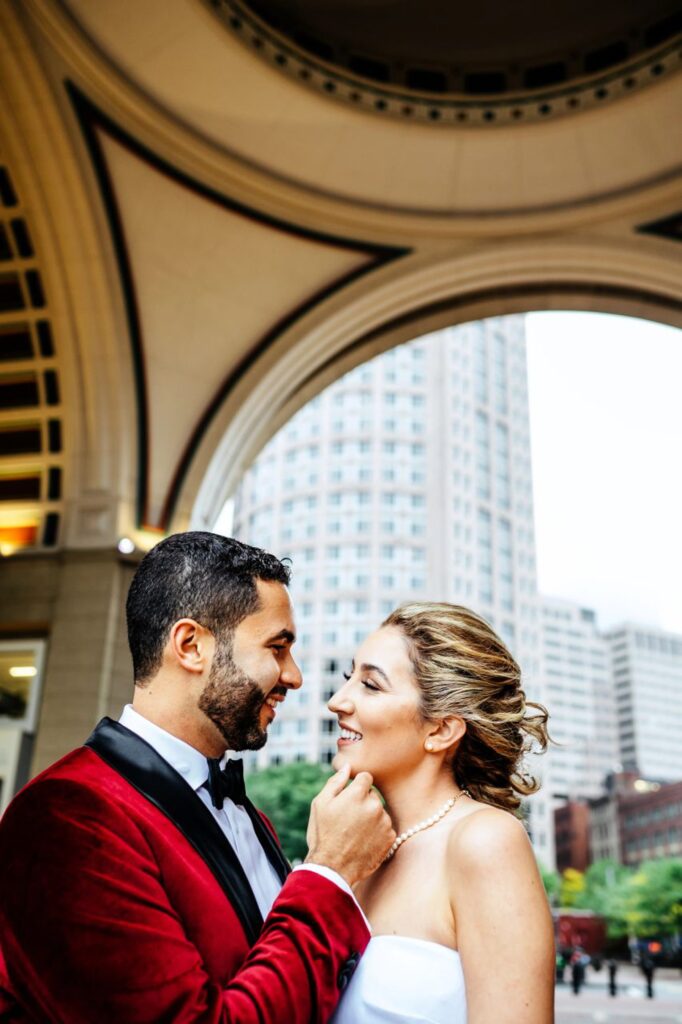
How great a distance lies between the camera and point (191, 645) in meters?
2.20

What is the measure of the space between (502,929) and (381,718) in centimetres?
65

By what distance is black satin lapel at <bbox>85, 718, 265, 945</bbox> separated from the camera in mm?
1994

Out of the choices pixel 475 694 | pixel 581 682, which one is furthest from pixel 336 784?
pixel 581 682

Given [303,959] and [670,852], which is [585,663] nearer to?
[670,852]

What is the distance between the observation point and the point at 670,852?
2324 inches

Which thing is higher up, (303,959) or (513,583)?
(513,583)

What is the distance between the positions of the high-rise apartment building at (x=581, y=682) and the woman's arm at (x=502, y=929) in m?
83.6

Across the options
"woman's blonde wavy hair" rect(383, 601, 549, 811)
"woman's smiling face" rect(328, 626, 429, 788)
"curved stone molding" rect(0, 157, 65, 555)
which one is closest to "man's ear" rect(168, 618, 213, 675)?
"woman's smiling face" rect(328, 626, 429, 788)

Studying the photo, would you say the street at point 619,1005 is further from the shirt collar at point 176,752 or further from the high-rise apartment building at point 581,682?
the high-rise apartment building at point 581,682

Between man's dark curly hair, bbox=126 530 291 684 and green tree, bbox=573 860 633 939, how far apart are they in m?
55.6

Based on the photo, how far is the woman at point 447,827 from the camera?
2.14 metres

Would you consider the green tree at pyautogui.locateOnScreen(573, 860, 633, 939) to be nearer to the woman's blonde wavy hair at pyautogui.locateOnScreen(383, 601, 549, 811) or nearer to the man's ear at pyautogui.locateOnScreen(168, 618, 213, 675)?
the woman's blonde wavy hair at pyautogui.locateOnScreen(383, 601, 549, 811)

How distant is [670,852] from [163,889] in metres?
63.9

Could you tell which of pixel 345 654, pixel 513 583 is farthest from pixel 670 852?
pixel 345 654
